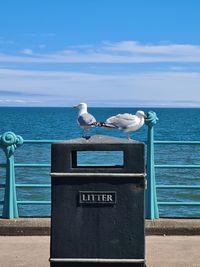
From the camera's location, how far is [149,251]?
7.65m

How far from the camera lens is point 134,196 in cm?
525

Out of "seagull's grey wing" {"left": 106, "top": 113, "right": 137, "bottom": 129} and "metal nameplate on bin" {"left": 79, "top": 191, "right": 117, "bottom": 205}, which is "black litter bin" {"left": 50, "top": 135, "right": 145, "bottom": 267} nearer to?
"metal nameplate on bin" {"left": 79, "top": 191, "right": 117, "bottom": 205}

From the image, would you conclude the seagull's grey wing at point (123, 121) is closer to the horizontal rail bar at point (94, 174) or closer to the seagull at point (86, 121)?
the seagull at point (86, 121)

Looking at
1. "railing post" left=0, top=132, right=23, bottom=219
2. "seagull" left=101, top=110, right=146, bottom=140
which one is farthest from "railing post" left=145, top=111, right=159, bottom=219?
"seagull" left=101, top=110, right=146, bottom=140

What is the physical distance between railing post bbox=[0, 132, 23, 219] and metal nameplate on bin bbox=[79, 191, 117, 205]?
3.57 meters

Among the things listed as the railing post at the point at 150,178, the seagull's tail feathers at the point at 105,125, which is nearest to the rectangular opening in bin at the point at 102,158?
the railing post at the point at 150,178

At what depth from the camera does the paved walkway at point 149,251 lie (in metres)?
7.13

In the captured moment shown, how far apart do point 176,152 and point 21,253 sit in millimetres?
26050

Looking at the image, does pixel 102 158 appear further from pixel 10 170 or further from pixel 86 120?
pixel 86 120

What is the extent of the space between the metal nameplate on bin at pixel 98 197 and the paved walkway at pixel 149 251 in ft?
6.46

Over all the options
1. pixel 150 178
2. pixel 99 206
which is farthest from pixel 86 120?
pixel 150 178

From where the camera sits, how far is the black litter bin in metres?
5.25

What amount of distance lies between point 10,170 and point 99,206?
3650mm

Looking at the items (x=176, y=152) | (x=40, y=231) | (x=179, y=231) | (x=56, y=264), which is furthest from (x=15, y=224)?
(x=176, y=152)
